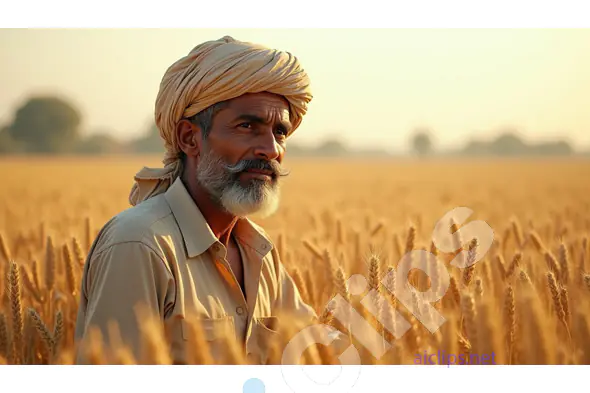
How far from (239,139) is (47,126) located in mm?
4243

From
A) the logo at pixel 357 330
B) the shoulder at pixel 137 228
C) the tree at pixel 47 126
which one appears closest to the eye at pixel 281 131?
the shoulder at pixel 137 228

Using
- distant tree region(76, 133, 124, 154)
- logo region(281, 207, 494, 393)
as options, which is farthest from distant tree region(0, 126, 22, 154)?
logo region(281, 207, 494, 393)

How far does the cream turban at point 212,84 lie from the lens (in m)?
2.46

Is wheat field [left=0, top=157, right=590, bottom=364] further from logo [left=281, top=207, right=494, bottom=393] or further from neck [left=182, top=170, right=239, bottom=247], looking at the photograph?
neck [left=182, top=170, right=239, bottom=247]

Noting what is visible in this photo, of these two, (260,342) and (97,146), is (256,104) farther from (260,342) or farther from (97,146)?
(97,146)

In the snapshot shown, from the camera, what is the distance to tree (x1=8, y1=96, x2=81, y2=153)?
15.7ft

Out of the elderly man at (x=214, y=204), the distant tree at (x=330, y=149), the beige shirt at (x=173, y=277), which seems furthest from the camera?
the distant tree at (x=330, y=149)

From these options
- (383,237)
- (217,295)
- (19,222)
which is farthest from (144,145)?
(217,295)

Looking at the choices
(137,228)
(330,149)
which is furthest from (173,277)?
(330,149)

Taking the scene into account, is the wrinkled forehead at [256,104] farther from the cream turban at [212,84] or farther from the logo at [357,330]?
the logo at [357,330]

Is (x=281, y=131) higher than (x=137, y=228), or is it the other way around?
(x=281, y=131)

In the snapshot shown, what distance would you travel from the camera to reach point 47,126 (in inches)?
245

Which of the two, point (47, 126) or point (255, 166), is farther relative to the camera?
point (47, 126)
